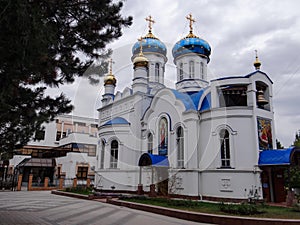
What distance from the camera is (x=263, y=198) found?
11742 millimetres

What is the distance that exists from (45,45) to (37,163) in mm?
25750

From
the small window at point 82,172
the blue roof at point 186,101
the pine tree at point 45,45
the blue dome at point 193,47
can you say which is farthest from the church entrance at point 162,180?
the small window at point 82,172

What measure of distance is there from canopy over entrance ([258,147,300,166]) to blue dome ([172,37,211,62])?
9.13 meters

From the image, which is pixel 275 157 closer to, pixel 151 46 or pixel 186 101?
pixel 186 101

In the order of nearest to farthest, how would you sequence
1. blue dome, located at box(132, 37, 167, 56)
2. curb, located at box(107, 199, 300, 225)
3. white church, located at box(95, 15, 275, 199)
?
curb, located at box(107, 199, 300, 225) → white church, located at box(95, 15, 275, 199) → blue dome, located at box(132, 37, 167, 56)

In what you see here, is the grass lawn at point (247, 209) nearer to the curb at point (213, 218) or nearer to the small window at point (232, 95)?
the curb at point (213, 218)

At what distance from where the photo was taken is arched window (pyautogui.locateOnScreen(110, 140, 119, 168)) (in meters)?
17.7

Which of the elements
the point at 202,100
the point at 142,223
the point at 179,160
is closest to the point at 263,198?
the point at 179,160

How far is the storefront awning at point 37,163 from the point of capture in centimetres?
2654

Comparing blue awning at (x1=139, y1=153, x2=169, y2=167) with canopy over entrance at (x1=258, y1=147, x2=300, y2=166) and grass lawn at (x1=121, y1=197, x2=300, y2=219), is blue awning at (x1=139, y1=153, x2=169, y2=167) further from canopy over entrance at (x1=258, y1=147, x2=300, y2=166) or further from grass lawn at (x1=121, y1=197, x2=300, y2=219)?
canopy over entrance at (x1=258, y1=147, x2=300, y2=166)

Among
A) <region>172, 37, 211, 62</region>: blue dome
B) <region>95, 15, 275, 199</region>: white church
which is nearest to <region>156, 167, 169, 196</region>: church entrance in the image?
<region>95, 15, 275, 199</region>: white church

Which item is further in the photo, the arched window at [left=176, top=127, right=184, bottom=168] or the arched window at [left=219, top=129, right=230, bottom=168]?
the arched window at [left=176, top=127, right=184, bottom=168]

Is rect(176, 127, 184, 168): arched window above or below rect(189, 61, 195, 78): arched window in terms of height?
below

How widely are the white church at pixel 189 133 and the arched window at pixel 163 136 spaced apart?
0.06 meters
